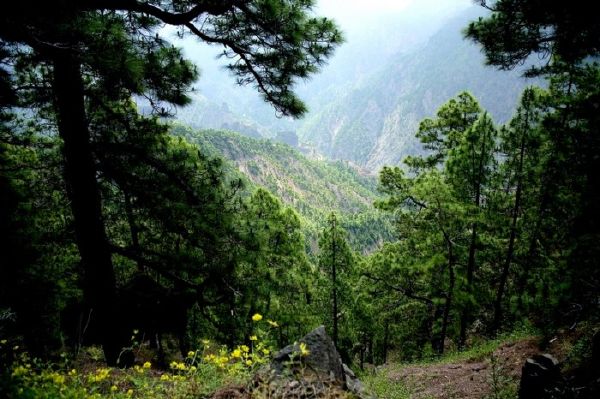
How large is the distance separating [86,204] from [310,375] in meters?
4.45

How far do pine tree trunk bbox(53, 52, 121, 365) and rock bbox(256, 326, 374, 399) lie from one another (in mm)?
3557

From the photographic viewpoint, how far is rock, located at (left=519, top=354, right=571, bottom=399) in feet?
16.3

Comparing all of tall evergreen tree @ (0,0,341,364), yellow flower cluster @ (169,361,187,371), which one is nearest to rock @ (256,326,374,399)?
yellow flower cluster @ (169,361,187,371)

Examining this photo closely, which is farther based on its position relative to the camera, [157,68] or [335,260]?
[335,260]

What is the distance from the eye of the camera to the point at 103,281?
20.0ft

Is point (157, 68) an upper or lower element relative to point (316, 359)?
upper

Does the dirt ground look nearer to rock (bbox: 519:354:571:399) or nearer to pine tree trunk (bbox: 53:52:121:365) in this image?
rock (bbox: 519:354:571:399)

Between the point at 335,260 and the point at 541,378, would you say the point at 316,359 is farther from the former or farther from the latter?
the point at 335,260

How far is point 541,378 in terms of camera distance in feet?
17.0

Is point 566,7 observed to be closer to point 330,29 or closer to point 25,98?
point 330,29

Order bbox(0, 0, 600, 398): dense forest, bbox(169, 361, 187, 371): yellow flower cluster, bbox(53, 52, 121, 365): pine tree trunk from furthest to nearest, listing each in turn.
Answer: bbox(53, 52, 121, 365): pine tree trunk < bbox(0, 0, 600, 398): dense forest < bbox(169, 361, 187, 371): yellow flower cluster

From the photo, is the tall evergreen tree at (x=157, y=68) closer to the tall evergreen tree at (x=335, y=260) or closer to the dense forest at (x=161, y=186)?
the dense forest at (x=161, y=186)

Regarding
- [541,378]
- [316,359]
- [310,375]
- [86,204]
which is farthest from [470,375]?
[86,204]

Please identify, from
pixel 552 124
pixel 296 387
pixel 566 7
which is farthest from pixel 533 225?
pixel 296 387
